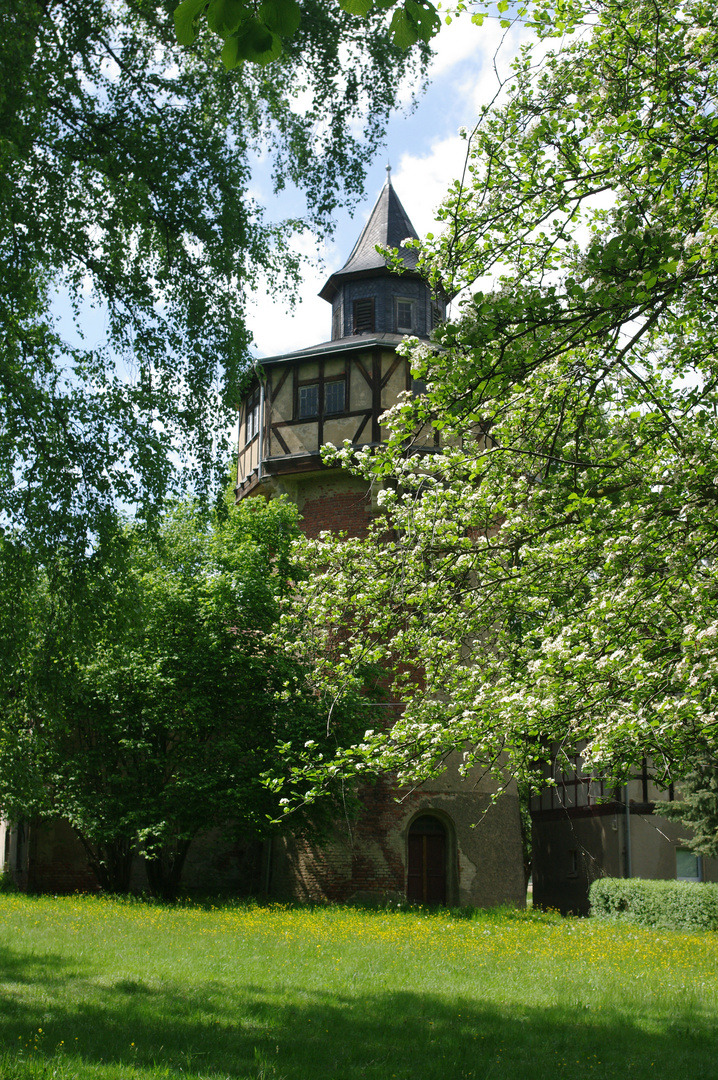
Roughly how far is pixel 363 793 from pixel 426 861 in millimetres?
2282

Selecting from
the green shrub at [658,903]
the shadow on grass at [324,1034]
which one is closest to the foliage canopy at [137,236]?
the shadow on grass at [324,1034]

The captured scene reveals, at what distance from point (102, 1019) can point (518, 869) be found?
50.5 ft

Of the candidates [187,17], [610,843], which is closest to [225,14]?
[187,17]

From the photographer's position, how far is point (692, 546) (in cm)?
611

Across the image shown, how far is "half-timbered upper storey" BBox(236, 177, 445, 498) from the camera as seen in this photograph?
2138 centimetres

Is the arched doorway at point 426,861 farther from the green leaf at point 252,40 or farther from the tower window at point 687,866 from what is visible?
the green leaf at point 252,40

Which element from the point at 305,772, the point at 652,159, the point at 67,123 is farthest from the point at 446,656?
the point at 67,123

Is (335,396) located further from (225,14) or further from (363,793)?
(225,14)

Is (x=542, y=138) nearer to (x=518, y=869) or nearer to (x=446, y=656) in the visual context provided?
(x=446, y=656)

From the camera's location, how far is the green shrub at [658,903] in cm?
1666

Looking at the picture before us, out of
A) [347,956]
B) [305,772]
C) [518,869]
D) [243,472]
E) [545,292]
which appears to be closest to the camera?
[545,292]

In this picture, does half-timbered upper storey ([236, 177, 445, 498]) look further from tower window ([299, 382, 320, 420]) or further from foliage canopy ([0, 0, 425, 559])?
foliage canopy ([0, 0, 425, 559])

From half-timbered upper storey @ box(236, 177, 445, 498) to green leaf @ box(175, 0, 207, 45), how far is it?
17.0 m

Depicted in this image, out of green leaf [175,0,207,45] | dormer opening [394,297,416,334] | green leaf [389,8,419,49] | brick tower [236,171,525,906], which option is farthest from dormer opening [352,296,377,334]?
green leaf [175,0,207,45]
